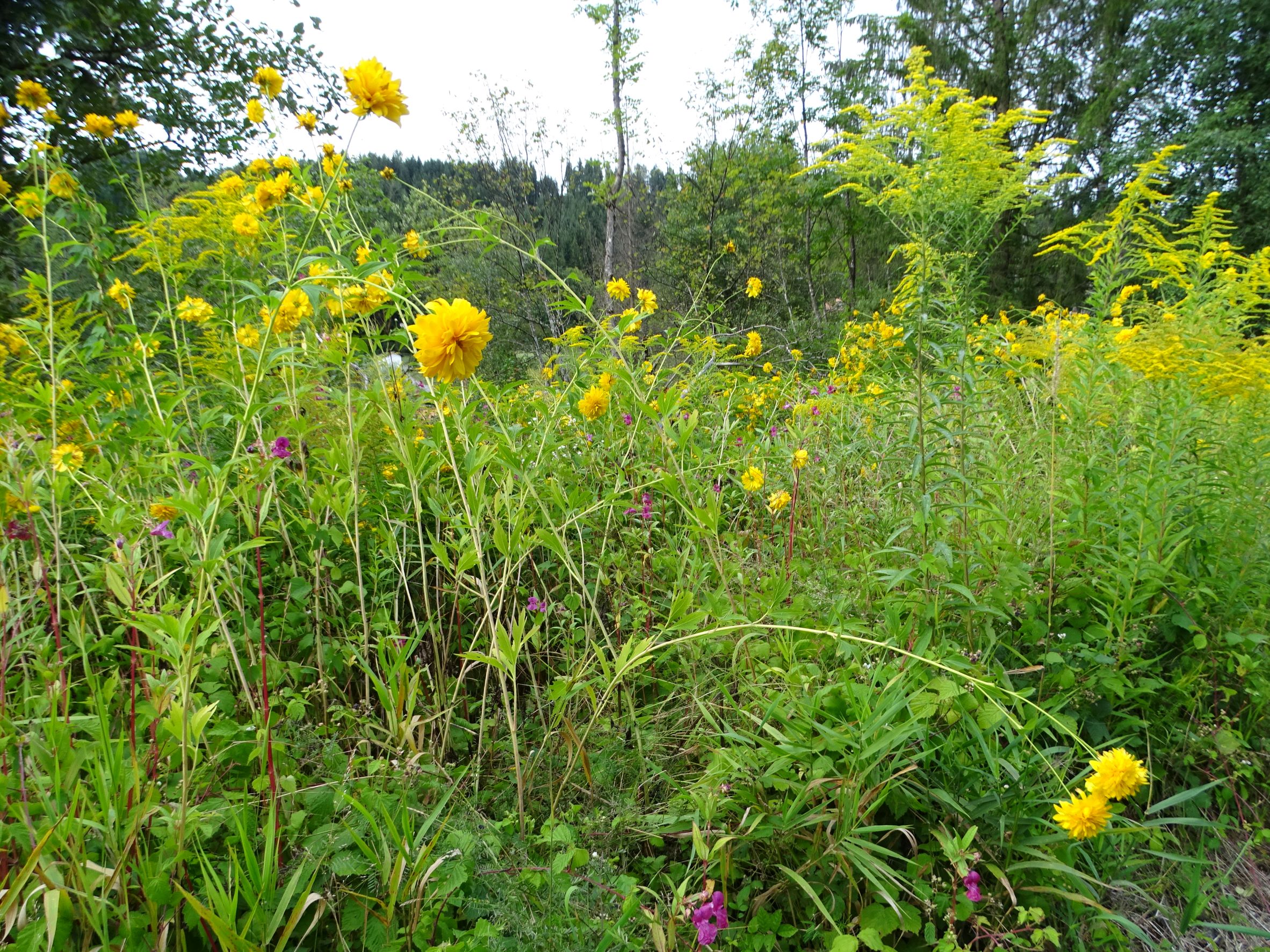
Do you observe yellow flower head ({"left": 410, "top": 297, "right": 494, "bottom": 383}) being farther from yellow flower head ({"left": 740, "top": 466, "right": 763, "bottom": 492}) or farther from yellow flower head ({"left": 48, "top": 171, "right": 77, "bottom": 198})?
yellow flower head ({"left": 48, "top": 171, "right": 77, "bottom": 198})

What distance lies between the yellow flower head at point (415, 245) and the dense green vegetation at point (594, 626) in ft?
0.03

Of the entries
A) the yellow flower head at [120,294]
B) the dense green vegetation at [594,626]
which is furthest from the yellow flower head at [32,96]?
the yellow flower head at [120,294]

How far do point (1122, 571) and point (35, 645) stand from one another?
2.08m

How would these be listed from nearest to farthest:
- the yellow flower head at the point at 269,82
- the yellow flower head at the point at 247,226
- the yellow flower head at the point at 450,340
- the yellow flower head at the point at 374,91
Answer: the yellow flower head at the point at 450,340
the yellow flower head at the point at 374,91
the yellow flower head at the point at 269,82
the yellow flower head at the point at 247,226

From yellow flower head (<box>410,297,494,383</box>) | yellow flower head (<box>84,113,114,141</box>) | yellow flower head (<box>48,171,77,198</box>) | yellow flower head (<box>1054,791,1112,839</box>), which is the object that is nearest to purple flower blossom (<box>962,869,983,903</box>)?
yellow flower head (<box>1054,791,1112,839</box>)

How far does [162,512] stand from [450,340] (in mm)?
802

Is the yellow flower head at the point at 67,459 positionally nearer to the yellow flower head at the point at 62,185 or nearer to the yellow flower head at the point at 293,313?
the yellow flower head at the point at 293,313

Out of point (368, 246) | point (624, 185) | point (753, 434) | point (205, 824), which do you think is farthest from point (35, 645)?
point (624, 185)

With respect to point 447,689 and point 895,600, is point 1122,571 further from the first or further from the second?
point 447,689

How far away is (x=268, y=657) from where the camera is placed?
1287mm

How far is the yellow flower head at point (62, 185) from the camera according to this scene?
160 centimetres

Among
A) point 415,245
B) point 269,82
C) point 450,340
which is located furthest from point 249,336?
point 450,340

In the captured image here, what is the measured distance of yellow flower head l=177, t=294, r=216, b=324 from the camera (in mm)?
1669

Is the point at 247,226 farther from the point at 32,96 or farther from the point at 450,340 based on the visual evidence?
the point at 450,340
